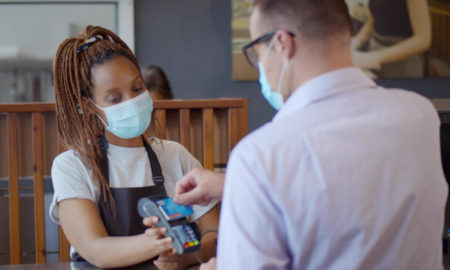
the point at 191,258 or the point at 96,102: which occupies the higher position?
the point at 96,102

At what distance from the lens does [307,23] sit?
84cm

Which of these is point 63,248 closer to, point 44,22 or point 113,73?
point 113,73

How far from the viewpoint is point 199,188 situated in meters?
1.09

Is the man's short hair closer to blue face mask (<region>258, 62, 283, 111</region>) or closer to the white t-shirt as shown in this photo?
blue face mask (<region>258, 62, 283, 111</region>)

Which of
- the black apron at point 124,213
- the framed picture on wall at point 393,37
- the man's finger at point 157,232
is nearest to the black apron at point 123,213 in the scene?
the black apron at point 124,213

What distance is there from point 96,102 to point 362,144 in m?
0.99

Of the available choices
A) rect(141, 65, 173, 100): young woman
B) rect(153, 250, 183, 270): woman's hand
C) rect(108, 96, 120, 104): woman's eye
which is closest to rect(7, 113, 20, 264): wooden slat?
rect(108, 96, 120, 104): woman's eye

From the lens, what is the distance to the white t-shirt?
1.37m

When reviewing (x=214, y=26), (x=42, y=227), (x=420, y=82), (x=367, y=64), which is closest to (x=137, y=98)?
(x=42, y=227)

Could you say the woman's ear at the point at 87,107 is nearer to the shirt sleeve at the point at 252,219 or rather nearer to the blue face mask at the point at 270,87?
the blue face mask at the point at 270,87

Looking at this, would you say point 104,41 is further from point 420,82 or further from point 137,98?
point 420,82

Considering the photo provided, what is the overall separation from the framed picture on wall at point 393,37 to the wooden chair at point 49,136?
6.67ft

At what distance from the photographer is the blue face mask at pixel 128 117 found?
148 cm

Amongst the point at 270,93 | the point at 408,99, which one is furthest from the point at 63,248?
the point at 408,99
